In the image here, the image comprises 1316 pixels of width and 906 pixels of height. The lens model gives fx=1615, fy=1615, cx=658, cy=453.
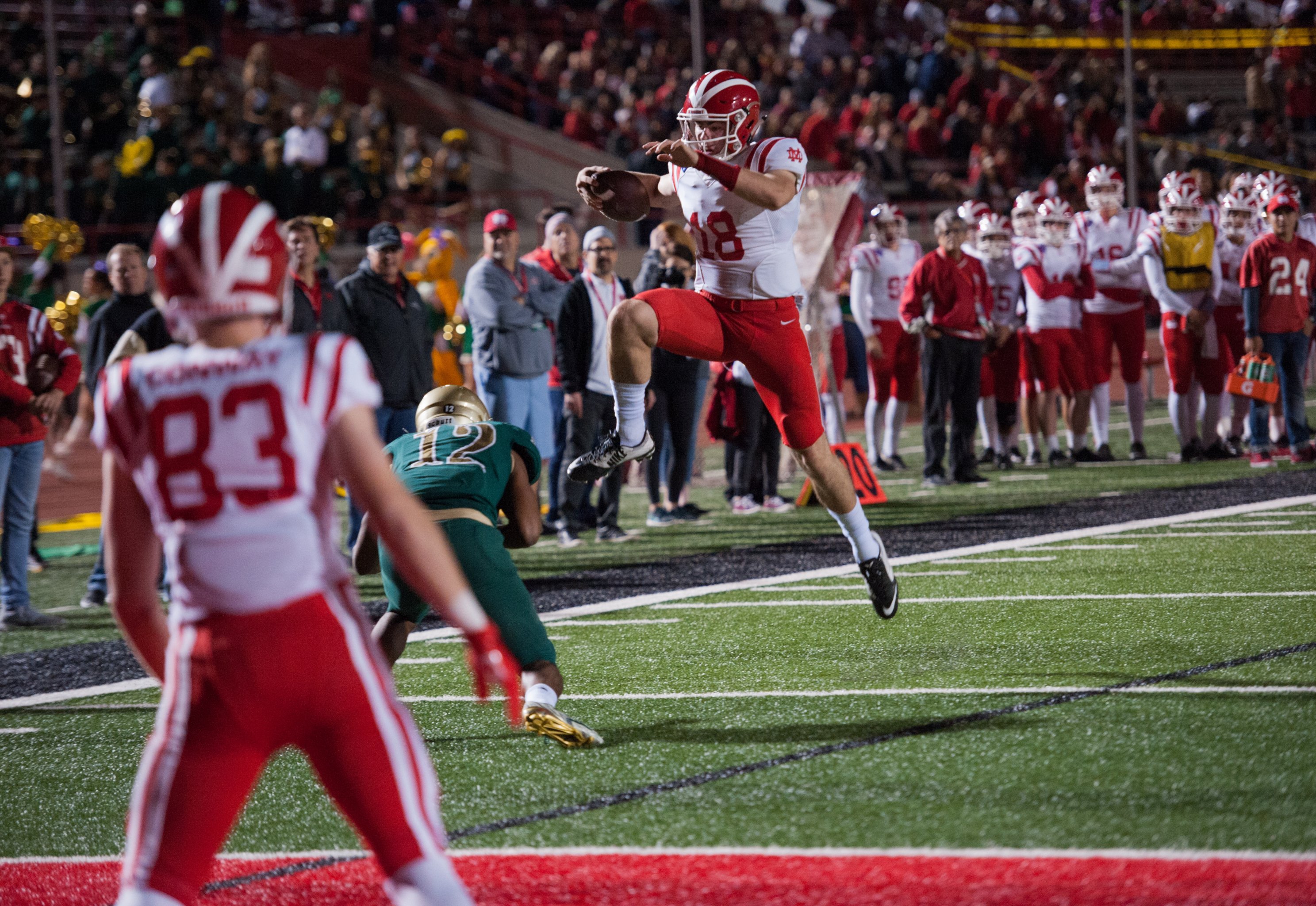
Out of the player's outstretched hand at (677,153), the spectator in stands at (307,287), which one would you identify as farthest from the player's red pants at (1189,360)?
the player's outstretched hand at (677,153)

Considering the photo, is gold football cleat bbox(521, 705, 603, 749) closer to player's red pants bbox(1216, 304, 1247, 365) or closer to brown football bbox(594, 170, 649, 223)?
brown football bbox(594, 170, 649, 223)

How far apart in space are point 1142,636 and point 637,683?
1957 mm

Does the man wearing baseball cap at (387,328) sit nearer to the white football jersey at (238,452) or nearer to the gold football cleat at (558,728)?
the gold football cleat at (558,728)

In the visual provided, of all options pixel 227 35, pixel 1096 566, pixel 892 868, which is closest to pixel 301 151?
pixel 227 35

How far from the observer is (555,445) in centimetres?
1117

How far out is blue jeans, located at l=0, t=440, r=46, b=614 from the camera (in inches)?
334

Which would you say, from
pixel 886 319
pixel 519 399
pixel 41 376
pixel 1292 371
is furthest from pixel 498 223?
pixel 1292 371

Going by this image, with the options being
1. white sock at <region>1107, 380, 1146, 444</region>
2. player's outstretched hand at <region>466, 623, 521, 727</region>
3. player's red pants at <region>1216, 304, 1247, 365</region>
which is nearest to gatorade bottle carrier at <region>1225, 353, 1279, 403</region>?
player's red pants at <region>1216, 304, 1247, 365</region>

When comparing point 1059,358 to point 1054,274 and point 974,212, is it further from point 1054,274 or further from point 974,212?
point 974,212

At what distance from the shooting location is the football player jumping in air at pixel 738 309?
20.7 ft

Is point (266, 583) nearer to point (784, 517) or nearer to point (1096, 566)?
point (1096, 566)

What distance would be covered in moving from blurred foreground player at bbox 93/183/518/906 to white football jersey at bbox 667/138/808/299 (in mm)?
3797

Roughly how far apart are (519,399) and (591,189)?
3.94m

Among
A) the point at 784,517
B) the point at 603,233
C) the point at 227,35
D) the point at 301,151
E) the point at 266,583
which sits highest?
the point at 227,35
